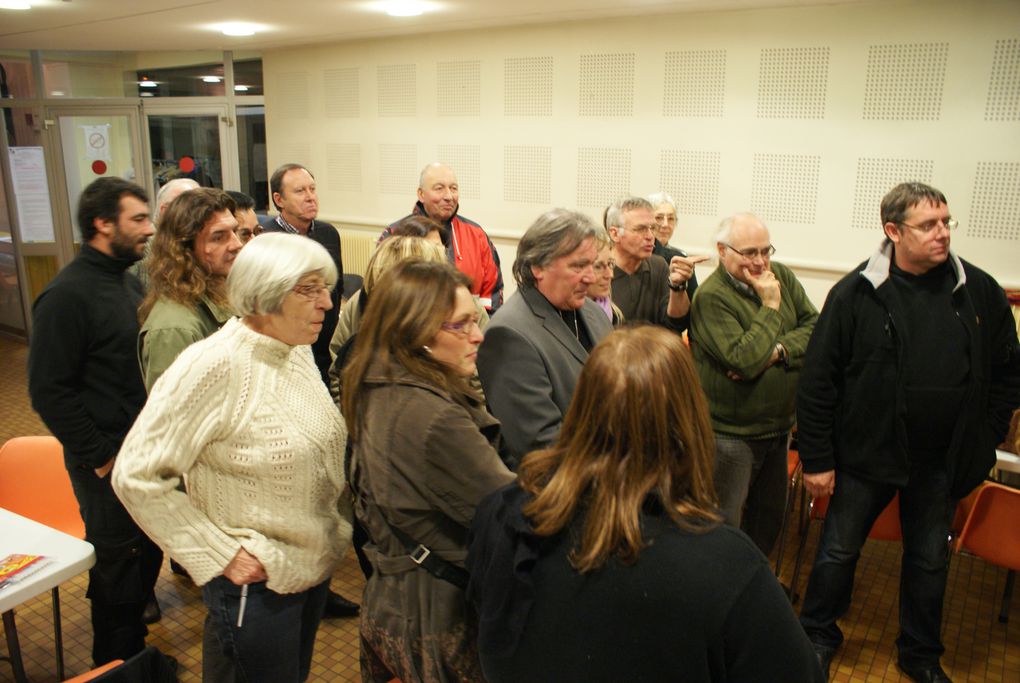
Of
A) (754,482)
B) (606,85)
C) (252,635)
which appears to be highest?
(606,85)

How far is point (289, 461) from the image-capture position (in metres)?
1.68

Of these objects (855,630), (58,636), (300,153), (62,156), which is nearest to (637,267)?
(855,630)

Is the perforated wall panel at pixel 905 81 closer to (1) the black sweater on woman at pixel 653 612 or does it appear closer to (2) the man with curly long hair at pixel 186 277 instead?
(2) the man with curly long hair at pixel 186 277

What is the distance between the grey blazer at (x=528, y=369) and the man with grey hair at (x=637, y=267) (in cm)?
128

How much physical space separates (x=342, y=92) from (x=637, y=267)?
4595mm

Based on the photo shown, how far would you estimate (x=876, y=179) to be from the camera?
4699mm

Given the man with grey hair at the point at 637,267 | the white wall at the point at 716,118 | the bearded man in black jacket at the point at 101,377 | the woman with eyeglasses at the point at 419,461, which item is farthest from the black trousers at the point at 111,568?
the white wall at the point at 716,118

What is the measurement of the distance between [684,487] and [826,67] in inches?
175

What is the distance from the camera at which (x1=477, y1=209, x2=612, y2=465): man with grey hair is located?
1.93 m

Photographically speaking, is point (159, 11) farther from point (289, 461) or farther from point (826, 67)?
point (289, 461)

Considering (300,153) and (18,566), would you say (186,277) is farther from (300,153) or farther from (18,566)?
(300,153)

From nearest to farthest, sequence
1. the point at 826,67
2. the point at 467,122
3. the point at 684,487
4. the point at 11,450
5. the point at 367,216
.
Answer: the point at 684,487 < the point at 11,450 < the point at 826,67 < the point at 467,122 < the point at 367,216

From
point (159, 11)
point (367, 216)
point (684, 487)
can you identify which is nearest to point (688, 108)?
point (367, 216)

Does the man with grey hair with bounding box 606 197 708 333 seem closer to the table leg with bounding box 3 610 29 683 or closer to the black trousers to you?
the black trousers
